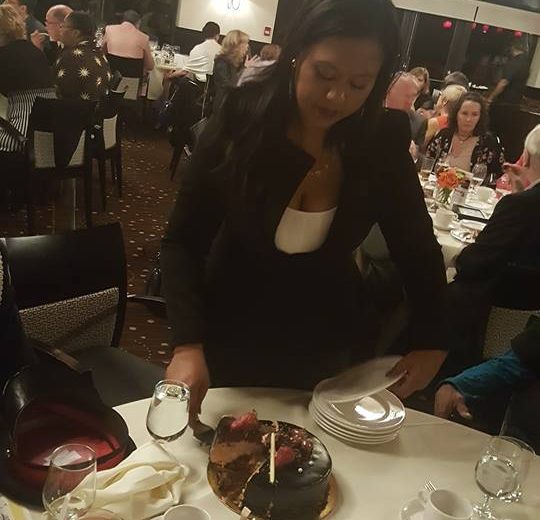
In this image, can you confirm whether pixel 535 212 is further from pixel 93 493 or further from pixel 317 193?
pixel 93 493

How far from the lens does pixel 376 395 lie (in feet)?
5.25

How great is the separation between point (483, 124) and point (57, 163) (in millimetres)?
2886

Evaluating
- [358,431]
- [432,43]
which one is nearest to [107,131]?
[358,431]

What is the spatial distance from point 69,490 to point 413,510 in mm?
623

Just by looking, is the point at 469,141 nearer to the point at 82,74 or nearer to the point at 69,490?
the point at 82,74

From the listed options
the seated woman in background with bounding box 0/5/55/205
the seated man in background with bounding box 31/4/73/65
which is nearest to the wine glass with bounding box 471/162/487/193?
the seated woman in background with bounding box 0/5/55/205

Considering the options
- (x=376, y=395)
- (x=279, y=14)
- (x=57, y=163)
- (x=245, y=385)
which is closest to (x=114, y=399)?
(x=245, y=385)

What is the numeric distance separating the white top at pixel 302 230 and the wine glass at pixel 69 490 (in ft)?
2.26

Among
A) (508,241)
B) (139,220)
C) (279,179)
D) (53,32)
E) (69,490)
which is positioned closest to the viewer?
(69,490)

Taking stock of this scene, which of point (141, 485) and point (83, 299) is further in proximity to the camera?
point (83, 299)

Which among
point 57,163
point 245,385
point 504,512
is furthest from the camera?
point 57,163

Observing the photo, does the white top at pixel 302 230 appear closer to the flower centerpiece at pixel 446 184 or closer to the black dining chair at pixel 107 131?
the flower centerpiece at pixel 446 184

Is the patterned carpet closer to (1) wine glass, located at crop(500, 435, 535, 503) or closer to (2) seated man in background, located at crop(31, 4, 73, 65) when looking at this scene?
(2) seated man in background, located at crop(31, 4, 73, 65)

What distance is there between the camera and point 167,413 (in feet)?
4.17
